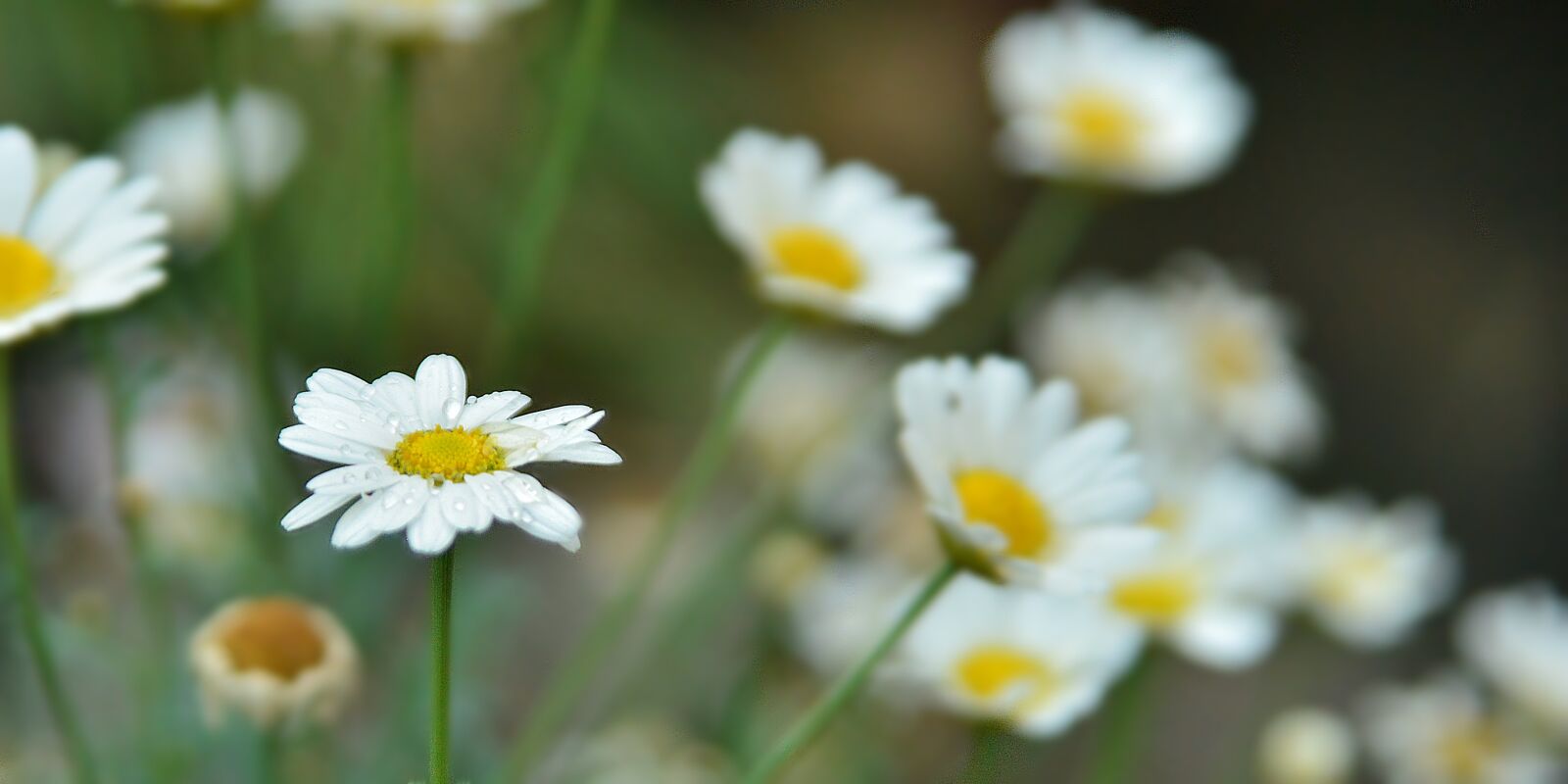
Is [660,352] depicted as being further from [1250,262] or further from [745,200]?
[745,200]

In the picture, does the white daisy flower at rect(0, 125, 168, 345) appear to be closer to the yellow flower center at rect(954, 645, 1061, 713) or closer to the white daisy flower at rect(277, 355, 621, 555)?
the white daisy flower at rect(277, 355, 621, 555)

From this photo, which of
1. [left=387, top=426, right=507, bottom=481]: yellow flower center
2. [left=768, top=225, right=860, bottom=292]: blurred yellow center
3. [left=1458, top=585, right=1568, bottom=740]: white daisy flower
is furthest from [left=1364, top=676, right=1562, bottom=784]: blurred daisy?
[left=387, top=426, right=507, bottom=481]: yellow flower center

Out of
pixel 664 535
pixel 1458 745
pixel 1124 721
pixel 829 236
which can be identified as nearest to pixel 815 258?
pixel 829 236

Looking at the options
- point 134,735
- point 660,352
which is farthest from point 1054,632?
point 660,352

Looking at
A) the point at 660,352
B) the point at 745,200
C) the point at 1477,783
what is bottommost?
the point at 1477,783

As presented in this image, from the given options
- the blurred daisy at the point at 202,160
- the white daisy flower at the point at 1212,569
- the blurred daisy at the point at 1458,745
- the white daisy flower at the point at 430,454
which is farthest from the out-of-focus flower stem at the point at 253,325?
the blurred daisy at the point at 1458,745

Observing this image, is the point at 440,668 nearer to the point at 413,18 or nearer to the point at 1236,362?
the point at 413,18
